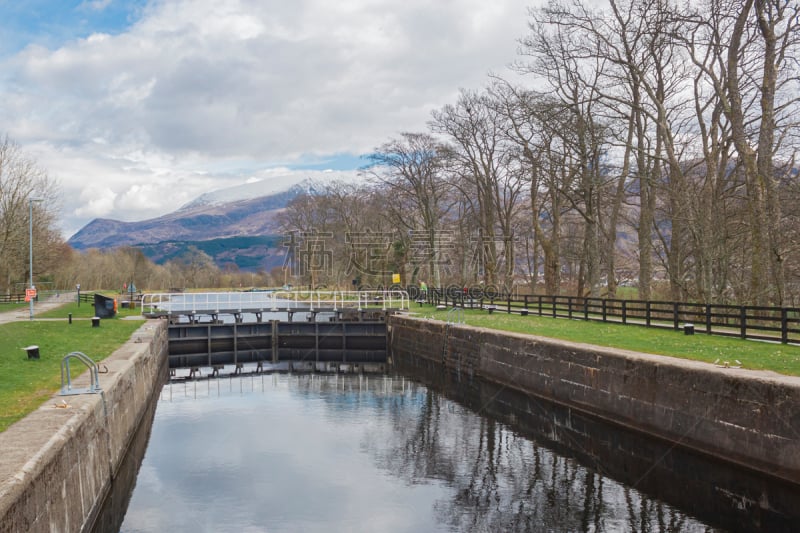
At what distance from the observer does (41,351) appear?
18297 millimetres

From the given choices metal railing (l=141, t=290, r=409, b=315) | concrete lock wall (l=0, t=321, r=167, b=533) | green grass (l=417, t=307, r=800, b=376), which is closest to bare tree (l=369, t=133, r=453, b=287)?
metal railing (l=141, t=290, r=409, b=315)

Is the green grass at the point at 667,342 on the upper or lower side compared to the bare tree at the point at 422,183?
lower

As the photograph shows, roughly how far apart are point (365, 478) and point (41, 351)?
10576 mm

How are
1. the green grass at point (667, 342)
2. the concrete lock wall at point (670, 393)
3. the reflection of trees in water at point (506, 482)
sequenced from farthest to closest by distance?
the green grass at point (667, 342), the concrete lock wall at point (670, 393), the reflection of trees in water at point (506, 482)

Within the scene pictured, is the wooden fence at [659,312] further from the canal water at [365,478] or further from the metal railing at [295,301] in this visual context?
the canal water at [365,478]

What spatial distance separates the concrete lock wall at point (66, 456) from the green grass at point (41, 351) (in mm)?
504

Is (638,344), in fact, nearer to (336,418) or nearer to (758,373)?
(758,373)

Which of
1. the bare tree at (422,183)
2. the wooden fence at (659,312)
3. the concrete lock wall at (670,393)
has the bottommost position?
the concrete lock wall at (670,393)

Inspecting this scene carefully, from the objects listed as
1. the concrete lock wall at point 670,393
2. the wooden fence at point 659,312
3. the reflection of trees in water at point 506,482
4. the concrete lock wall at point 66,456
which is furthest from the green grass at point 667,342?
the concrete lock wall at point 66,456

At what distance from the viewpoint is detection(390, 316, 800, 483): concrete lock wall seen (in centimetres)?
1202

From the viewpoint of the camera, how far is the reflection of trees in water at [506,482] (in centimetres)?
1137

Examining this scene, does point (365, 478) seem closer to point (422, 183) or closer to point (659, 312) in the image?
point (659, 312)

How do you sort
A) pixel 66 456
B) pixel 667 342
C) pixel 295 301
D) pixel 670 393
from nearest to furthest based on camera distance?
pixel 66 456 < pixel 670 393 < pixel 667 342 < pixel 295 301

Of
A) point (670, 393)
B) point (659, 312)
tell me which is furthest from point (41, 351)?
point (659, 312)
